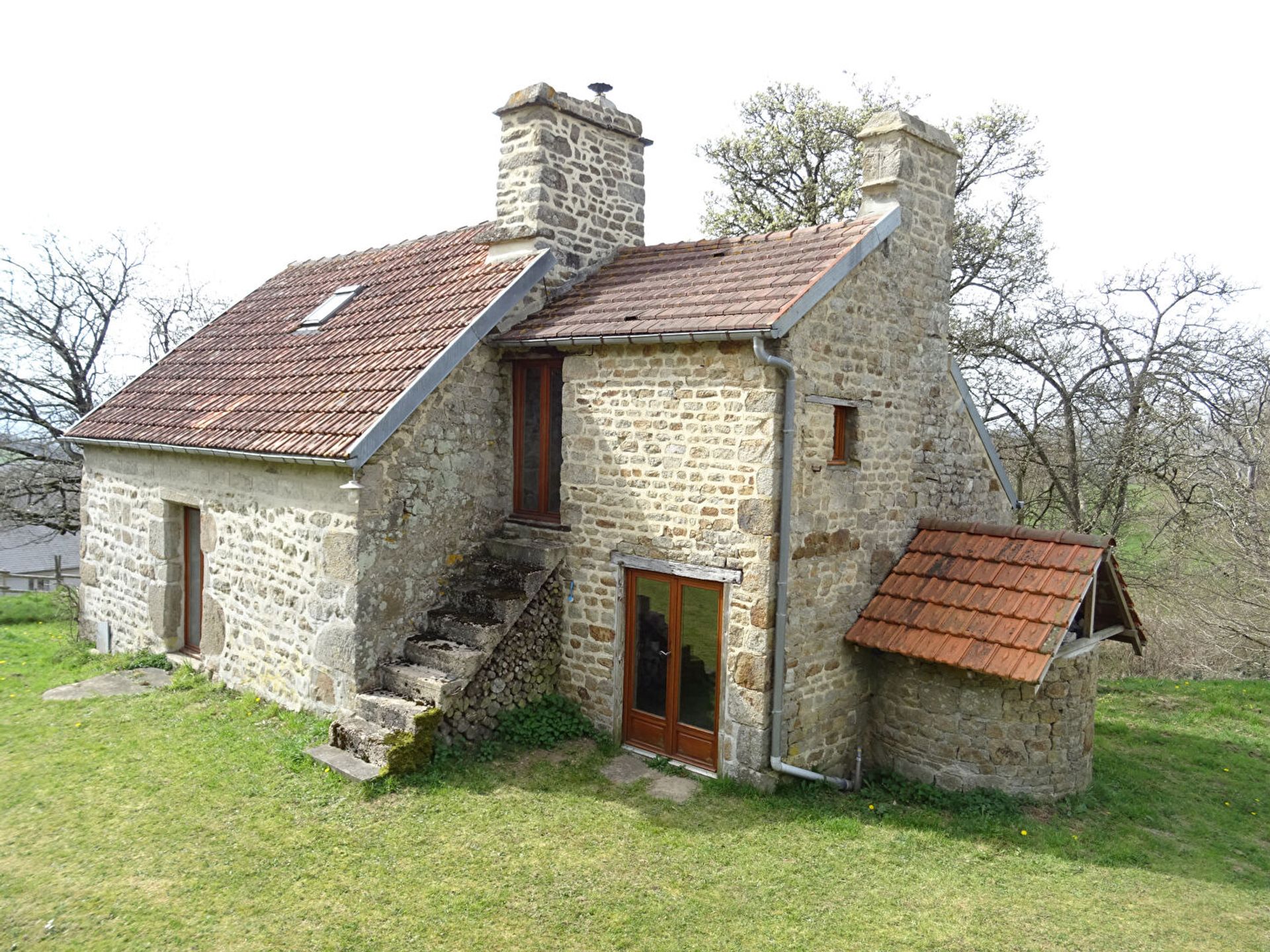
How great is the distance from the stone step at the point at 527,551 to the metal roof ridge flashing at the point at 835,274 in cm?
332

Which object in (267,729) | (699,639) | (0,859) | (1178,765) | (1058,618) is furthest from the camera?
(1178,765)

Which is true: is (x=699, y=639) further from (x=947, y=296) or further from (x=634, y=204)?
(x=634, y=204)

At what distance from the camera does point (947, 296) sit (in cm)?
964

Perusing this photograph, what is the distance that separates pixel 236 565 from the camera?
9508mm

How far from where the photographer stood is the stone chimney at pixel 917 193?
8891 millimetres

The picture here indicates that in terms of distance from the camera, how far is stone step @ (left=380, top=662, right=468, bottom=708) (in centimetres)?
767

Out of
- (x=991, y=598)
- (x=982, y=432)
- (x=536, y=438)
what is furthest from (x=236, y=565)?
(x=982, y=432)

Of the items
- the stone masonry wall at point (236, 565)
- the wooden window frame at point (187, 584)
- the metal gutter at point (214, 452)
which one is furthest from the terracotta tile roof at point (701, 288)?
the wooden window frame at point (187, 584)

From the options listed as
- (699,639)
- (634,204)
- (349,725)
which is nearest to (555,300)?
(634,204)

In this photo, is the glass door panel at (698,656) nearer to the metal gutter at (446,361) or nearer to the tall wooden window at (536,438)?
the tall wooden window at (536,438)

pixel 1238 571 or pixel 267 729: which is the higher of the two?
pixel 1238 571

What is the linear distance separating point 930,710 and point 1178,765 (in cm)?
378

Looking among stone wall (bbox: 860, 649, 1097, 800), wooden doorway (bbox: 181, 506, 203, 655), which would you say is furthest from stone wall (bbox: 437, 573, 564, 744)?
wooden doorway (bbox: 181, 506, 203, 655)

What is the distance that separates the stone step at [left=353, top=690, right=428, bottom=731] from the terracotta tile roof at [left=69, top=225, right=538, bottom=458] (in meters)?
2.28
